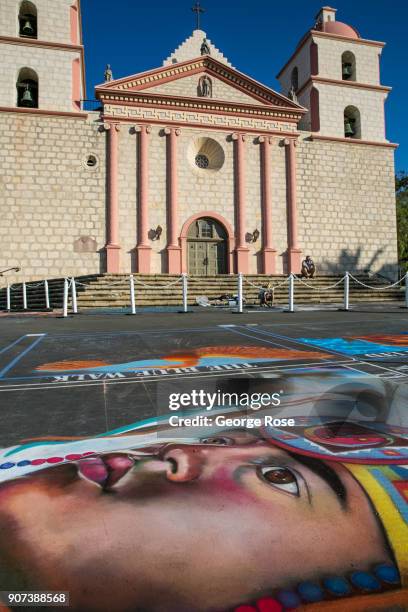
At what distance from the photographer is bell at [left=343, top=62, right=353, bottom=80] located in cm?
2408

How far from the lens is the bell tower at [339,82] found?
23.1 metres

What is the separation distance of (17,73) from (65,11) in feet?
13.2

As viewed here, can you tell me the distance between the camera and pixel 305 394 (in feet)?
10.4

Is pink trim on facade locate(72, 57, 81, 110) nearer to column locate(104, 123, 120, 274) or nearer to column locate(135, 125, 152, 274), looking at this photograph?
column locate(104, 123, 120, 274)

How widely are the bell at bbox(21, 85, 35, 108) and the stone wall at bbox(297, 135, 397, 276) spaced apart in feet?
45.3

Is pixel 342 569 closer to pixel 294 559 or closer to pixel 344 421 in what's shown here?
pixel 294 559

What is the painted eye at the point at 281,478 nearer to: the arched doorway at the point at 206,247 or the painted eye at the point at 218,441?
the painted eye at the point at 218,441

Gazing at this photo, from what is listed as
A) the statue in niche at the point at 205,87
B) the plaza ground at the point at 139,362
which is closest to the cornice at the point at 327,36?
the statue in niche at the point at 205,87

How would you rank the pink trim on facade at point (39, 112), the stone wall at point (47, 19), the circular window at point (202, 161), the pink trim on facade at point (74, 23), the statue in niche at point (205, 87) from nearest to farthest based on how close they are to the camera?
the pink trim on facade at point (39, 112), the stone wall at point (47, 19), the pink trim on facade at point (74, 23), the statue in niche at point (205, 87), the circular window at point (202, 161)

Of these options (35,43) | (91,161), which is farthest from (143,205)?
(35,43)

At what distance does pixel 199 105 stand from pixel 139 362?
19786 mm

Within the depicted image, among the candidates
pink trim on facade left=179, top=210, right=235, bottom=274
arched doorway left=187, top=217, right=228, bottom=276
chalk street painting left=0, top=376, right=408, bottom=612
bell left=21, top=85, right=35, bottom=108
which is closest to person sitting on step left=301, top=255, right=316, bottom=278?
pink trim on facade left=179, top=210, right=235, bottom=274

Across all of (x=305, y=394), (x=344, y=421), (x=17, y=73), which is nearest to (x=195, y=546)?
(x=344, y=421)

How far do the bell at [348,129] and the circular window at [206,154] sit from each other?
785cm
